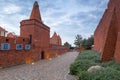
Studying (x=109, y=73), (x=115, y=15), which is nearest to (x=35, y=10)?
(x=115, y=15)

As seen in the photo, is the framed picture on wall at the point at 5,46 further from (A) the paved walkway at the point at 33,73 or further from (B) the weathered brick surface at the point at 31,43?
(A) the paved walkway at the point at 33,73

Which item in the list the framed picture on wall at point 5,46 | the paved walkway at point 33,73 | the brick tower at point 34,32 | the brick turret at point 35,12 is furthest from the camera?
the brick turret at point 35,12

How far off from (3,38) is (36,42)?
7.13 meters

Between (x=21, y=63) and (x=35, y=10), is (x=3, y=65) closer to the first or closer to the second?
(x=21, y=63)

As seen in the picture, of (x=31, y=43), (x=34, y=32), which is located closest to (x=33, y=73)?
(x=31, y=43)

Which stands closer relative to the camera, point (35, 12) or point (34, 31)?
point (34, 31)

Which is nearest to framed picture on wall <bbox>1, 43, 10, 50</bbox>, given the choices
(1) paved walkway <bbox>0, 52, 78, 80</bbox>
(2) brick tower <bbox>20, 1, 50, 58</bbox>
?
(1) paved walkway <bbox>0, 52, 78, 80</bbox>

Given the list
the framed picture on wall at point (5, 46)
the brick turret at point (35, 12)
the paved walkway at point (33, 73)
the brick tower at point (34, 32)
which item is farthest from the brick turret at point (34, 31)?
the paved walkway at point (33, 73)

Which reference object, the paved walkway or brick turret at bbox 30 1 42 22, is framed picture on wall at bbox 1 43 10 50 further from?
brick turret at bbox 30 1 42 22

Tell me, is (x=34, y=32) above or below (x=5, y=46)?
above

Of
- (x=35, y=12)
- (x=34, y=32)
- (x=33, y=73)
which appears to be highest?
(x=35, y=12)

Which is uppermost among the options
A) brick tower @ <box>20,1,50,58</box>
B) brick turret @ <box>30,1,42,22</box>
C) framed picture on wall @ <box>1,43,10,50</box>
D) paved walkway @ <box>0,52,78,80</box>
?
brick turret @ <box>30,1,42,22</box>

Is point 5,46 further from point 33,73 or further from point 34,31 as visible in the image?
point 34,31

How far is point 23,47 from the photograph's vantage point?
53.3ft
